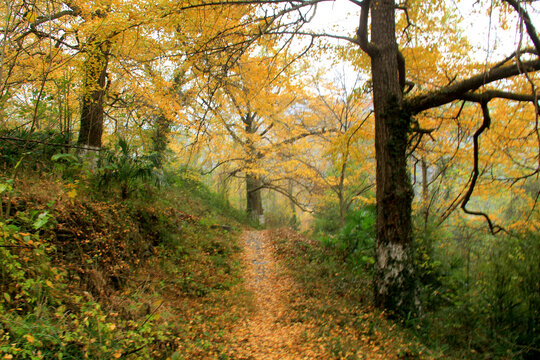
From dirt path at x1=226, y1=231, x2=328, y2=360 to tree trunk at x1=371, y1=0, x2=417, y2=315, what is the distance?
1.53 m

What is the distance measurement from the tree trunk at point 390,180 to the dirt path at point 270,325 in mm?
1526

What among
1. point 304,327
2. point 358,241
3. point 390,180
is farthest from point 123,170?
point 358,241

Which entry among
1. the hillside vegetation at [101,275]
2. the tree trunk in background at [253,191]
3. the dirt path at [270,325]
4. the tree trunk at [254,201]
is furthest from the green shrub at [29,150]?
the tree trunk at [254,201]

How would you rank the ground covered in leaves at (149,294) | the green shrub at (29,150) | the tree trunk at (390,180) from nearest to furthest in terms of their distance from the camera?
the ground covered in leaves at (149,294) → the green shrub at (29,150) → the tree trunk at (390,180)

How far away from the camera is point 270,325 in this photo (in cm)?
482

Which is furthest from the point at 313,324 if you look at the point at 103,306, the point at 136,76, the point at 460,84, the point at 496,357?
the point at 136,76

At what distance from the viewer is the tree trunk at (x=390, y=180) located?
479 centimetres

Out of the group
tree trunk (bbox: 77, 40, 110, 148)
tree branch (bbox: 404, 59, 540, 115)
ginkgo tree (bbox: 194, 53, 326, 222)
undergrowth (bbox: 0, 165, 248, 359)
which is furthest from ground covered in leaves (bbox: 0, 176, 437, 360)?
ginkgo tree (bbox: 194, 53, 326, 222)

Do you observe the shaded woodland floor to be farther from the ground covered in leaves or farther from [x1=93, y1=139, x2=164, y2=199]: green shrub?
[x1=93, y1=139, x2=164, y2=199]: green shrub

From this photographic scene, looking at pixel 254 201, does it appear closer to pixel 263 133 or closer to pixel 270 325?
pixel 263 133

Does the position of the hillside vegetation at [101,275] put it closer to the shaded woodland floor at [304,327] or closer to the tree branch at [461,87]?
the shaded woodland floor at [304,327]

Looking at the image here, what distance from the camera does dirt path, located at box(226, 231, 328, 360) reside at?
3855 millimetres

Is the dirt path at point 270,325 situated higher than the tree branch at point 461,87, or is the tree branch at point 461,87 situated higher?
the tree branch at point 461,87

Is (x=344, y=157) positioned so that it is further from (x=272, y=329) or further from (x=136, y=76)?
(x=136, y=76)
